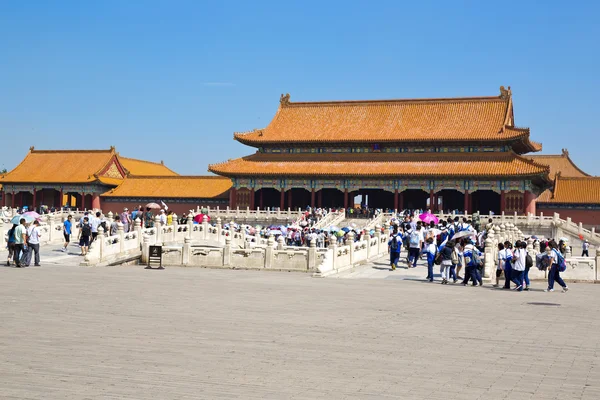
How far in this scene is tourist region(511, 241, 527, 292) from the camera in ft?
63.1

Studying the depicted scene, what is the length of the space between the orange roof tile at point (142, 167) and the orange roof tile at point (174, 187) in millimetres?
6593

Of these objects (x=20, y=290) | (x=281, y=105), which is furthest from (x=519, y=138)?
(x=20, y=290)

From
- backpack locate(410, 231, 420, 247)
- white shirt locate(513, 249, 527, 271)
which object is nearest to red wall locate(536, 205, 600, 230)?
backpack locate(410, 231, 420, 247)

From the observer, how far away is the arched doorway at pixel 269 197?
5825cm

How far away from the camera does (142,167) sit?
71.9 meters

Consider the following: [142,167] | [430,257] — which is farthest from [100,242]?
[142,167]

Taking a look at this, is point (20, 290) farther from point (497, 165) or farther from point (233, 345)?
point (497, 165)

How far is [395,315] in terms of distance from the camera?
13.6 meters

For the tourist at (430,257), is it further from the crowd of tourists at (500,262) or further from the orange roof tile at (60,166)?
the orange roof tile at (60,166)

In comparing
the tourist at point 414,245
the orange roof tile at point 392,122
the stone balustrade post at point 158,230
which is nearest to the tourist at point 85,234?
the stone balustrade post at point 158,230

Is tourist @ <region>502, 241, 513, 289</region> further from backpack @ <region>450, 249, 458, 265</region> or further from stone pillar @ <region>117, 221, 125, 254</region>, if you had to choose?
stone pillar @ <region>117, 221, 125, 254</region>

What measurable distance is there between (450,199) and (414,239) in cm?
3165

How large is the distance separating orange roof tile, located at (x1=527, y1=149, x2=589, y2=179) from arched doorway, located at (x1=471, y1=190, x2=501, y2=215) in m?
13.4

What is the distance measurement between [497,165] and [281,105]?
62.6 feet
